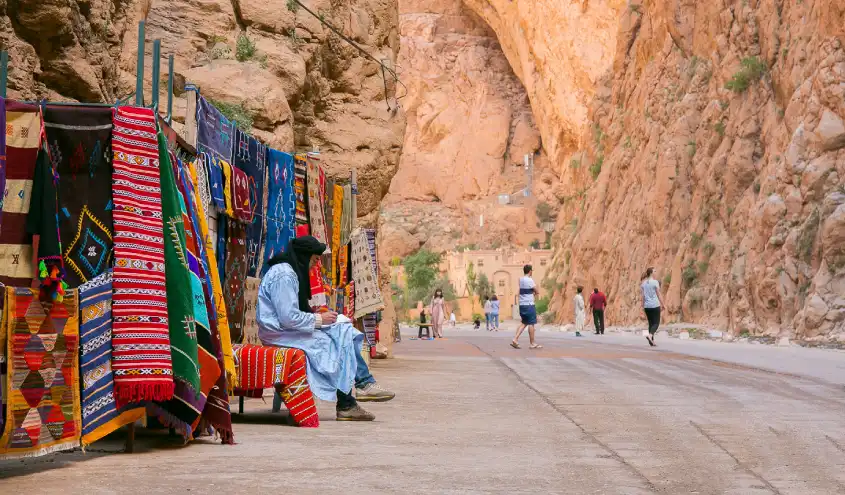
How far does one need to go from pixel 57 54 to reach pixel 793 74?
26.3 m

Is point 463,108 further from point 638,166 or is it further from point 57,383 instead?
point 57,383

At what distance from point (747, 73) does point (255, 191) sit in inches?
1152

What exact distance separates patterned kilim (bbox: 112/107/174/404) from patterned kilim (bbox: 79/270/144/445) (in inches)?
1.9

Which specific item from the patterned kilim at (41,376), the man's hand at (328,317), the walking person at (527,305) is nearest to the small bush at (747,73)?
the walking person at (527,305)

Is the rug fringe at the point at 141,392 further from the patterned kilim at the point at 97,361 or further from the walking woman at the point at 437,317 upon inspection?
the walking woman at the point at 437,317

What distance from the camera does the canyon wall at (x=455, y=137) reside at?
97375mm

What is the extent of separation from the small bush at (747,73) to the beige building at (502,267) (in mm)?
56657

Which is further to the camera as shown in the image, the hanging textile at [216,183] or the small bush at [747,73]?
the small bush at [747,73]

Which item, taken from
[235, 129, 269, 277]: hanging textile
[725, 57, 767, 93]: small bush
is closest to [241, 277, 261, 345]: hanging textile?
[235, 129, 269, 277]: hanging textile

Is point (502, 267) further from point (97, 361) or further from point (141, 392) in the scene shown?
point (97, 361)

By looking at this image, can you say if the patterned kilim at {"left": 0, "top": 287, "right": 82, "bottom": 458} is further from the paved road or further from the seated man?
the seated man

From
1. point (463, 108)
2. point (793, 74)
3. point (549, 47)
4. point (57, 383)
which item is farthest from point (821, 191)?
point (463, 108)

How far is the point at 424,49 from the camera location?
101 meters

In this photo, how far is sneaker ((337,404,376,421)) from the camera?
8.05 metres
